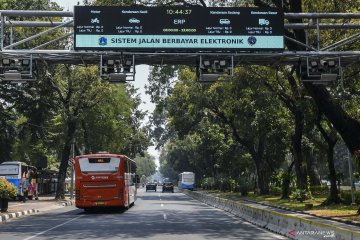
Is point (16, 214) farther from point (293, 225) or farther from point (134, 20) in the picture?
point (293, 225)

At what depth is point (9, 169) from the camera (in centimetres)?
3916

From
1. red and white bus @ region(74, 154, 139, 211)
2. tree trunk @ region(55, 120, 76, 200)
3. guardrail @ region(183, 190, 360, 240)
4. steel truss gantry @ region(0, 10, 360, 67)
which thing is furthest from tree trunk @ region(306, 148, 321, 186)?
steel truss gantry @ region(0, 10, 360, 67)

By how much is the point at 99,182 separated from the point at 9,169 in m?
17.4

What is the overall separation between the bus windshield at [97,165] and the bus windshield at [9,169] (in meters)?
16.4

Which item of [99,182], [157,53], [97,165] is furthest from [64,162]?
[157,53]

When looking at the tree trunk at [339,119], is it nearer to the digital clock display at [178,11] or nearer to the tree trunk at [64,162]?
the digital clock display at [178,11]

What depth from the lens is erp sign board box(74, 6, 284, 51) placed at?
1819 cm

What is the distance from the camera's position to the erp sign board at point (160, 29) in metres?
18.2

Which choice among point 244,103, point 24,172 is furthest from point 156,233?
point 24,172

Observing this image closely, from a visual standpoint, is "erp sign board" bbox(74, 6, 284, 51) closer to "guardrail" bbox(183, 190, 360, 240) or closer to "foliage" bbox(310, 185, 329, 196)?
"guardrail" bbox(183, 190, 360, 240)

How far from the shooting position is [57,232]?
52.4 feet

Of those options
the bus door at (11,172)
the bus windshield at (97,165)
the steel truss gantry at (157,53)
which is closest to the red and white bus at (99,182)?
the bus windshield at (97,165)

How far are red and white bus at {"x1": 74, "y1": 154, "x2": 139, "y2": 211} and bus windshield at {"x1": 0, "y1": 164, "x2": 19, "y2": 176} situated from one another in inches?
638

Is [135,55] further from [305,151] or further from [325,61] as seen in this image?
[305,151]
